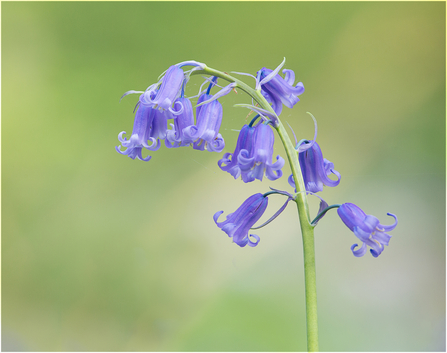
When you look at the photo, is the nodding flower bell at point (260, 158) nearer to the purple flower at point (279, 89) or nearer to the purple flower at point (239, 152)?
the purple flower at point (239, 152)

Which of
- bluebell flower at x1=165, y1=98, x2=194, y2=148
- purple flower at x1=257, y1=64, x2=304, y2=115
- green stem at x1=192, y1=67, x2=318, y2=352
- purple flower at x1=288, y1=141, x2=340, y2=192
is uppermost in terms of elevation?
purple flower at x1=257, y1=64, x2=304, y2=115

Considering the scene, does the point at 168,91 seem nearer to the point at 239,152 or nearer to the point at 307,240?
the point at 239,152

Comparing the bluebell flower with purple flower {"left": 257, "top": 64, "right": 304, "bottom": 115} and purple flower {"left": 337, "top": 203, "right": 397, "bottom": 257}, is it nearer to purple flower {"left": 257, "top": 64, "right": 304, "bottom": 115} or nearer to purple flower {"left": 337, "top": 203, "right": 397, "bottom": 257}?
purple flower {"left": 257, "top": 64, "right": 304, "bottom": 115}

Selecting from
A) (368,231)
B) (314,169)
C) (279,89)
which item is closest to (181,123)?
(279,89)

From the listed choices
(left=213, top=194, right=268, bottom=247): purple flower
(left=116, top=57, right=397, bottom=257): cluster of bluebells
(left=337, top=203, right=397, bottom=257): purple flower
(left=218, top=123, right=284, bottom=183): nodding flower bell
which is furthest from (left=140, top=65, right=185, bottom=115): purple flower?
(left=337, top=203, right=397, bottom=257): purple flower

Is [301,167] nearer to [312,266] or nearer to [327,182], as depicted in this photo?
[327,182]

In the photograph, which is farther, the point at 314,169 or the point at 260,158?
the point at 314,169

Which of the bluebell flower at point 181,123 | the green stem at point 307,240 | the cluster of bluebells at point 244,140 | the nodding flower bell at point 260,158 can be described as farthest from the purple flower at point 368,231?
the bluebell flower at point 181,123
